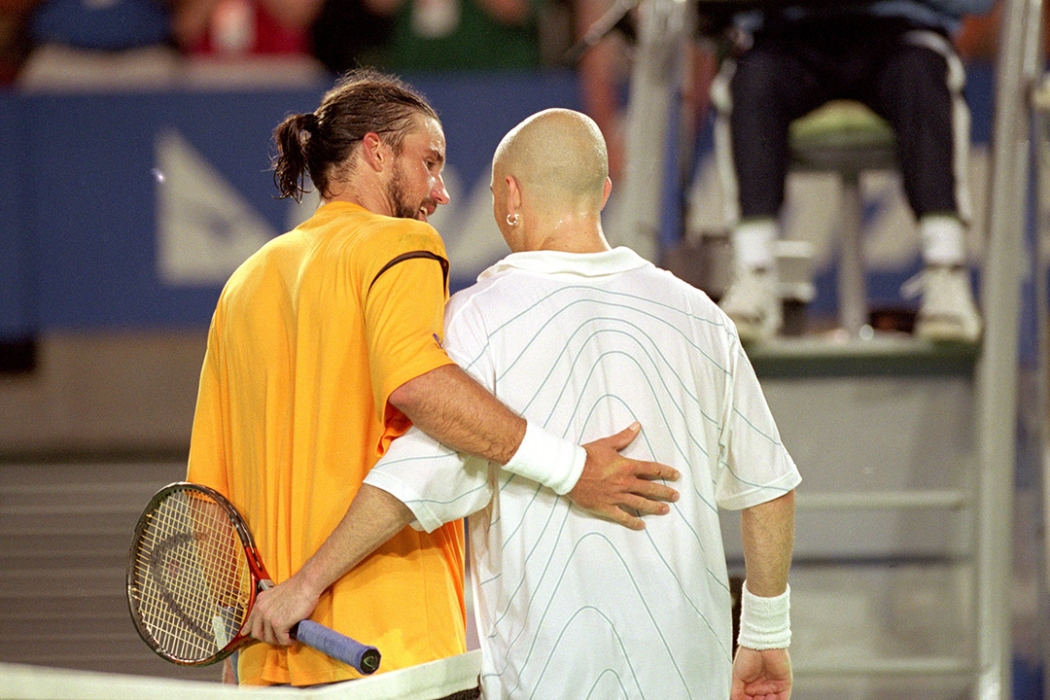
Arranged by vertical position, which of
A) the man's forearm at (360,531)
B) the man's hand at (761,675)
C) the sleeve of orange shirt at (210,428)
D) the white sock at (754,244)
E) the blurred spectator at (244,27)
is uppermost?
the blurred spectator at (244,27)

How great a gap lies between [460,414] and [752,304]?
1616mm

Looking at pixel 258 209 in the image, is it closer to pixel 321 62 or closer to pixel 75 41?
pixel 321 62

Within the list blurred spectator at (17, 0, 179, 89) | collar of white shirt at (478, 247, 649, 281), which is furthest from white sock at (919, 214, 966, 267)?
blurred spectator at (17, 0, 179, 89)

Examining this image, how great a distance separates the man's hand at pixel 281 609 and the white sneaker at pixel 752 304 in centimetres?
162

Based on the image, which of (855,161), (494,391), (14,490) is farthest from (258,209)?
(494,391)

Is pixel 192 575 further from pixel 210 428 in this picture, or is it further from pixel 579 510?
pixel 579 510

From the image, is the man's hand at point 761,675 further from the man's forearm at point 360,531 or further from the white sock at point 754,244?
the white sock at point 754,244

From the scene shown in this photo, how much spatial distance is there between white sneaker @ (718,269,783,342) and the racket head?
5.21ft

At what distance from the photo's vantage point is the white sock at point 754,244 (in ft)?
11.0

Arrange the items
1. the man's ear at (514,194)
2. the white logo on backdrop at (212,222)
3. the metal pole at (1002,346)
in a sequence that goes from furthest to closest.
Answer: the white logo on backdrop at (212,222) < the metal pole at (1002,346) < the man's ear at (514,194)

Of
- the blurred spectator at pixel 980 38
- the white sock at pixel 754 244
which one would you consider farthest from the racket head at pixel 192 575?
the blurred spectator at pixel 980 38

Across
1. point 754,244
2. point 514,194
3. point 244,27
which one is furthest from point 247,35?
point 514,194

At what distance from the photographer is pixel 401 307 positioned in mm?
1812

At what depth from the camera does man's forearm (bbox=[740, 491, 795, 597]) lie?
196cm
